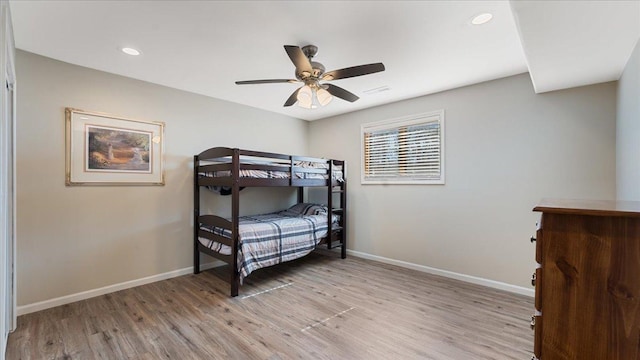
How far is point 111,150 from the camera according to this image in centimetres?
299

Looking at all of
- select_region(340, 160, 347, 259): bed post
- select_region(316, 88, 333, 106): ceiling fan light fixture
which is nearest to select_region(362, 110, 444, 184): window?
select_region(340, 160, 347, 259): bed post

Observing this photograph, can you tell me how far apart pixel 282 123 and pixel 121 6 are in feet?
9.70

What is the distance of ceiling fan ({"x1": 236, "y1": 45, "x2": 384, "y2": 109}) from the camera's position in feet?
6.84

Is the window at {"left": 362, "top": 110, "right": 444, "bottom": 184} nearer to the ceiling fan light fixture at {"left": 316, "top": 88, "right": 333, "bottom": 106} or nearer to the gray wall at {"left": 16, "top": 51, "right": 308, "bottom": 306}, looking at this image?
the ceiling fan light fixture at {"left": 316, "top": 88, "right": 333, "bottom": 106}

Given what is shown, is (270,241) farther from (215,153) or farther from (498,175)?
(498,175)

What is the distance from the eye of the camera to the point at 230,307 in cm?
265

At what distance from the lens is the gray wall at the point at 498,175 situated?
2.61 metres

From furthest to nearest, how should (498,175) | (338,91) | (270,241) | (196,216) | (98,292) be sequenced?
(196,216)
(270,241)
(498,175)
(98,292)
(338,91)

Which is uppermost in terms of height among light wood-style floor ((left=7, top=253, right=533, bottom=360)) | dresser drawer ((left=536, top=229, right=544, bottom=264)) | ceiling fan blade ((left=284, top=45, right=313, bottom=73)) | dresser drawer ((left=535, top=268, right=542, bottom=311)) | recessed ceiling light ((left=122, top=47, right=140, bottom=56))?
recessed ceiling light ((left=122, top=47, right=140, bottom=56))

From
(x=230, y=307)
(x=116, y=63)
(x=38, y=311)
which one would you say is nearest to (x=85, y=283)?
(x=38, y=311)

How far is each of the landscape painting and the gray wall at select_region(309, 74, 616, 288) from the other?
124 inches

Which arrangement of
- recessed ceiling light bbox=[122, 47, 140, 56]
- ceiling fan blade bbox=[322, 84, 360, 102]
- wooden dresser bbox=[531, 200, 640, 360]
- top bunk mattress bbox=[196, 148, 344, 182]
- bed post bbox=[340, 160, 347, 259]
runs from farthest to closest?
bed post bbox=[340, 160, 347, 259]
top bunk mattress bbox=[196, 148, 344, 182]
ceiling fan blade bbox=[322, 84, 360, 102]
recessed ceiling light bbox=[122, 47, 140, 56]
wooden dresser bbox=[531, 200, 640, 360]

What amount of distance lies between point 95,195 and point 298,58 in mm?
2562

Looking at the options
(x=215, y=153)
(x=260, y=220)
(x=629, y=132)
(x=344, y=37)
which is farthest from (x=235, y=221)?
(x=629, y=132)
